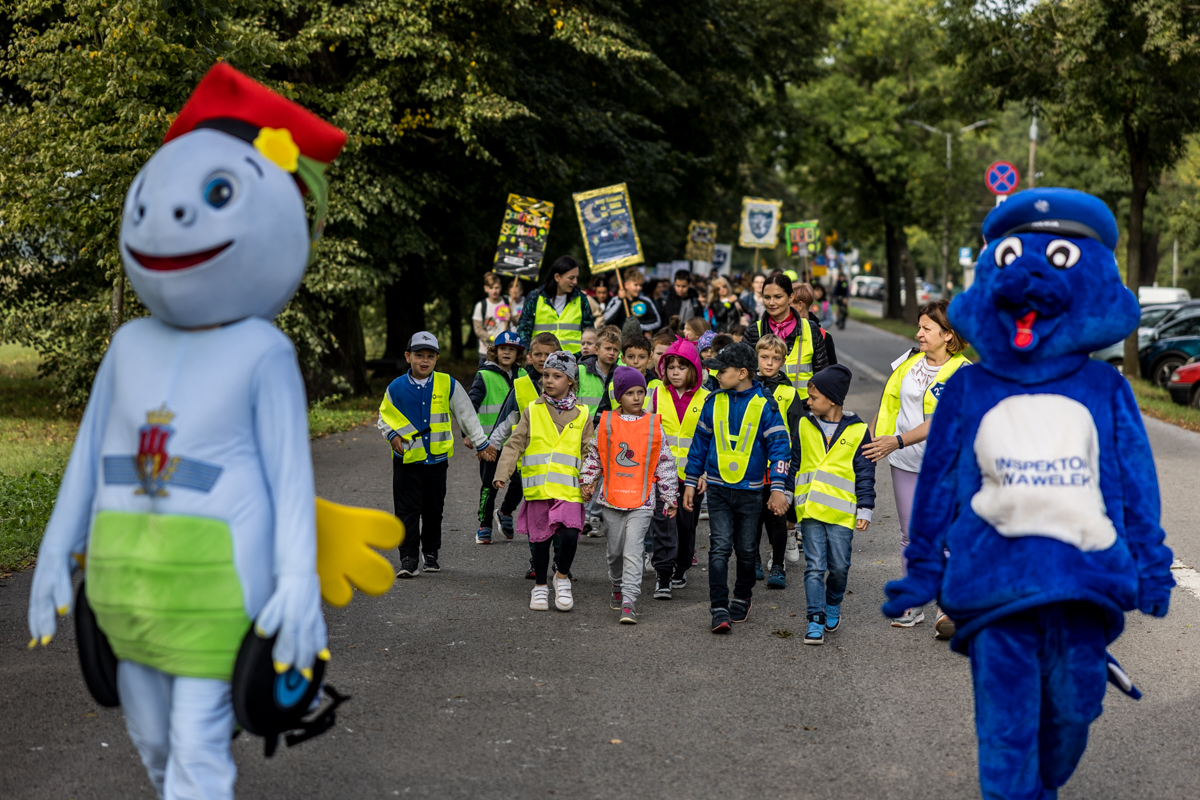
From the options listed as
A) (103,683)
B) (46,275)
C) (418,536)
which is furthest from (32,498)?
(46,275)

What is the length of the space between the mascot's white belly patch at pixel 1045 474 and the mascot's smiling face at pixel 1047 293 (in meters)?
0.14

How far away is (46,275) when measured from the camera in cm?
1741

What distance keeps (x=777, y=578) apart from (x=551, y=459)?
68.4 inches

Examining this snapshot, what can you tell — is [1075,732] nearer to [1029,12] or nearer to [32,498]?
[32,498]

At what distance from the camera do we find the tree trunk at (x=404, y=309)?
2266 cm

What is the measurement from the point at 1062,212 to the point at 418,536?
5243 millimetres

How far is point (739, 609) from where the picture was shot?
7023mm

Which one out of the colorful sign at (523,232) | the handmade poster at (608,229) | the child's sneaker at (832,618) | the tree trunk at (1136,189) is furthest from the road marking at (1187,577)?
the tree trunk at (1136,189)

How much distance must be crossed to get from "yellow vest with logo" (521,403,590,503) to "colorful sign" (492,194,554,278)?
1022 centimetres

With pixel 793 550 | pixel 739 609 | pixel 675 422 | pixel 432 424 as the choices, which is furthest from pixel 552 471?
pixel 793 550

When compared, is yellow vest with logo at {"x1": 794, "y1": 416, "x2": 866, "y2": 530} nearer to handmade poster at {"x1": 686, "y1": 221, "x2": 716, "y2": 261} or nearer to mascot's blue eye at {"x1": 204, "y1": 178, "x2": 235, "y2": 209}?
mascot's blue eye at {"x1": 204, "y1": 178, "x2": 235, "y2": 209}

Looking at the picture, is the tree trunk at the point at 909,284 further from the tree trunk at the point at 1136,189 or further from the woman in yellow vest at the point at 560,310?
the woman in yellow vest at the point at 560,310

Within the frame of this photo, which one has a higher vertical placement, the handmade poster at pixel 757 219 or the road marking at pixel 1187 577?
the handmade poster at pixel 757 219

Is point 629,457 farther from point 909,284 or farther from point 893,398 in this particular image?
point 909,284
